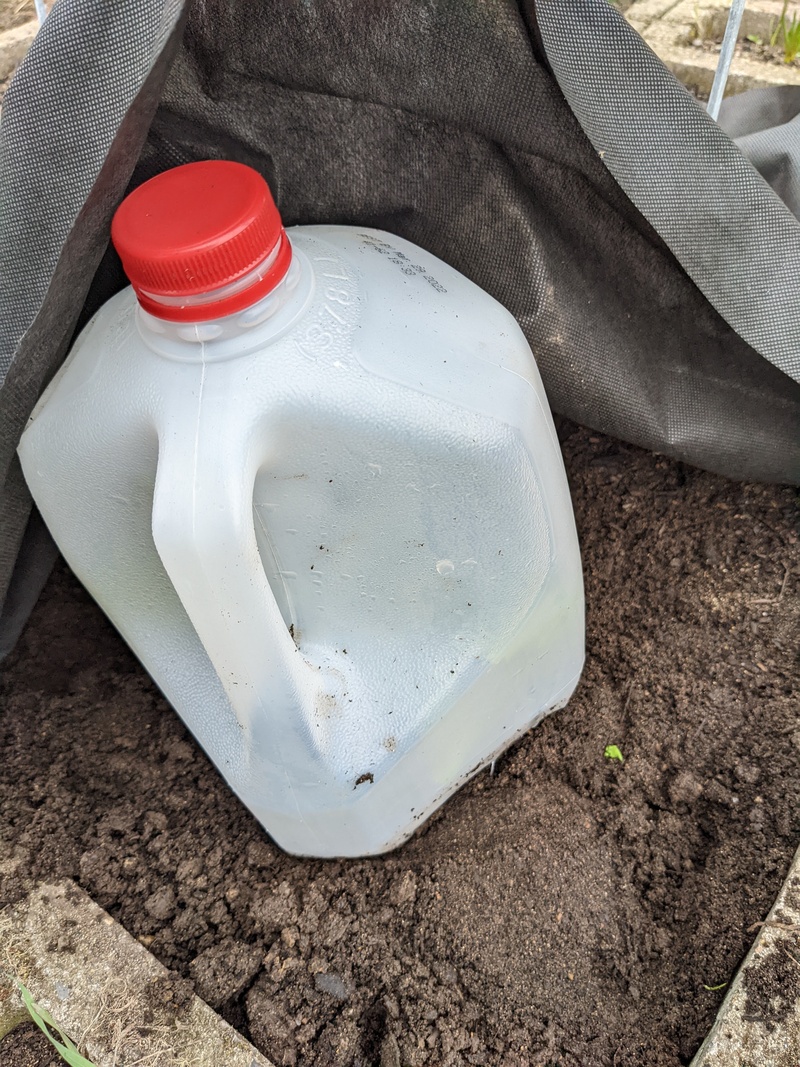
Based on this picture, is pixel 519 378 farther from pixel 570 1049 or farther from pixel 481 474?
pixel 570 1049

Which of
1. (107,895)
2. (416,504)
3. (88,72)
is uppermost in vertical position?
(88,72)

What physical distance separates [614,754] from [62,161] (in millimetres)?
993

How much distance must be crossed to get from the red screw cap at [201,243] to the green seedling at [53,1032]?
28.5 inches

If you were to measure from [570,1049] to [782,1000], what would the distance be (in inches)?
9.5

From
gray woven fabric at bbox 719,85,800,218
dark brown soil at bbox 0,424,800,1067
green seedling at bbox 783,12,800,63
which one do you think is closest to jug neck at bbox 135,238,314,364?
dark brown soil at bbox 0,424,800,1067

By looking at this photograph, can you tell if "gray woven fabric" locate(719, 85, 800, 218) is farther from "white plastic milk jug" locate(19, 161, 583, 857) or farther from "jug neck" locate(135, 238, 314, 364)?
"jug neck" locate(135, 238, 314, 364)

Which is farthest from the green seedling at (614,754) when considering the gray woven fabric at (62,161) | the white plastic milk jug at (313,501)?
the gray woven fabric at (62,161)

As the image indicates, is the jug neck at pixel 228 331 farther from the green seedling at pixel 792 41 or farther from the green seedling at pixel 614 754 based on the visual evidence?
the green seedling at pixel 792 41

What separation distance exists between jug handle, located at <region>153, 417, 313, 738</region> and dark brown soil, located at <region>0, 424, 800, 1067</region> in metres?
0.37

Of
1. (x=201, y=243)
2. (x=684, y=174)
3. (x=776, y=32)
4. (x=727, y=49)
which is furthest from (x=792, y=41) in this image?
(x=201, y=243)

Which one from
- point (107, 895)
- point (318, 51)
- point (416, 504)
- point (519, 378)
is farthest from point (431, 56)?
point (107, 895)

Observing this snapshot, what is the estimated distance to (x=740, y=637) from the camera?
4.07ft

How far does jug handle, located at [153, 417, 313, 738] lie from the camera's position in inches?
29.8

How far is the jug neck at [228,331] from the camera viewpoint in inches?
30.9
